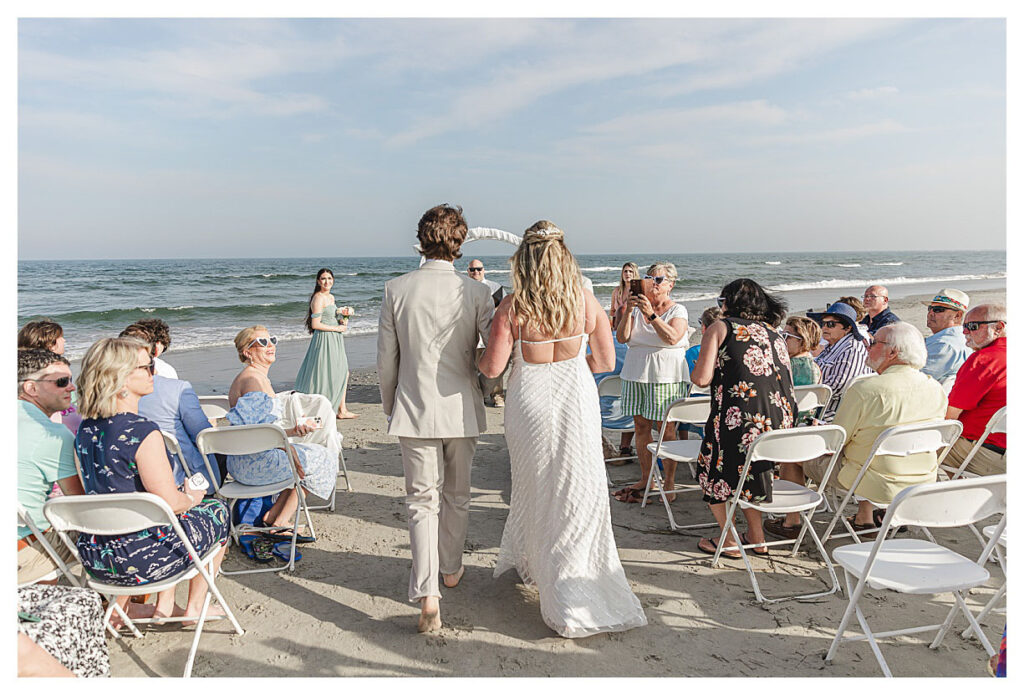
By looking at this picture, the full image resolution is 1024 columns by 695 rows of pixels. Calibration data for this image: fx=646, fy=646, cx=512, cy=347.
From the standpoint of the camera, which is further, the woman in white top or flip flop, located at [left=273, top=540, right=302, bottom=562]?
the woman in white top

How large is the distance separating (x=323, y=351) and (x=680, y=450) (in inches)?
174

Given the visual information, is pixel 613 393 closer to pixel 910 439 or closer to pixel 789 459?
pixel 789 459

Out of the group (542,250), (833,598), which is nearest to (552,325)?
(542,250)

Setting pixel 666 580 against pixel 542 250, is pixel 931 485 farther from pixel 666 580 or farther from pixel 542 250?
pixel 542 250

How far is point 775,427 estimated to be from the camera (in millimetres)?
3535

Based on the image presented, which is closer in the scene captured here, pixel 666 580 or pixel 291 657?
pixel 291 657

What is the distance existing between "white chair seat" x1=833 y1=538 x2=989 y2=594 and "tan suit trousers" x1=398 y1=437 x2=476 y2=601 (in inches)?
68.5

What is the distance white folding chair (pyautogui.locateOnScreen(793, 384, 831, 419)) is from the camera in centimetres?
444

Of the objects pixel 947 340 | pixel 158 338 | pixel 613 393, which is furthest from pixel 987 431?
pixel 158 338

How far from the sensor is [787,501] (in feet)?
11.5

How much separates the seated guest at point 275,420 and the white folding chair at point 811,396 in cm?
322

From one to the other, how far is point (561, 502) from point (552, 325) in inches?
32.6

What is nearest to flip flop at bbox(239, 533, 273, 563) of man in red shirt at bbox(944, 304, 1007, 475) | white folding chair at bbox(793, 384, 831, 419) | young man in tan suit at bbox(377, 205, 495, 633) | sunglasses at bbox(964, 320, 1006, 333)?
young man in tan suit at bbox(377, 205, 495, 633)

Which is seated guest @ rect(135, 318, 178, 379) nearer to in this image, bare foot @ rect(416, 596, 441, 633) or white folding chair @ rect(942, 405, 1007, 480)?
bare foot @ rect(416, 596, 441, 633)
